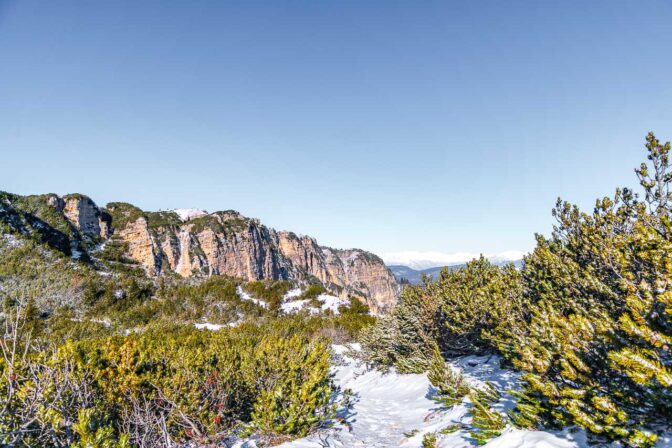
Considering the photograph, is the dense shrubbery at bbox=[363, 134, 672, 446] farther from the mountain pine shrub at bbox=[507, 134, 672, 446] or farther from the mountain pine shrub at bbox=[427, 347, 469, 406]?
the mountain pine shrub at bbox=[427, 347, 469, 406]

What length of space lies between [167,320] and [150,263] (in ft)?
141

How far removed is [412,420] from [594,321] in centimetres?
579

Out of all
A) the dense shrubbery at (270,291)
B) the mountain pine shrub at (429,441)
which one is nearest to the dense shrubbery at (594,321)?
the mountain pine shrub at (429,441)

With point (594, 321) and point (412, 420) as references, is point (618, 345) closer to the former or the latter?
point (594, 321)

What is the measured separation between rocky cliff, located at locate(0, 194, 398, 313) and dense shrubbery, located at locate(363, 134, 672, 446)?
2477 centimetres

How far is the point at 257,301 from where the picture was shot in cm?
3366

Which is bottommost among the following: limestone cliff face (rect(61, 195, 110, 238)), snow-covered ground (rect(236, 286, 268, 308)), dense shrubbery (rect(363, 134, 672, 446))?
snow-covered ground (rect(236, 286, 268, 308))

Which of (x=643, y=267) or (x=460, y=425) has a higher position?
(x=643, y=267)

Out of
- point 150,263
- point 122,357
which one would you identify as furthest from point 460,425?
point 150,263

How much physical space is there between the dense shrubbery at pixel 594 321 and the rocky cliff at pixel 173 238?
81.3 ft

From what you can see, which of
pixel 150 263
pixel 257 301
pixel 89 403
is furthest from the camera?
pixel 150 263

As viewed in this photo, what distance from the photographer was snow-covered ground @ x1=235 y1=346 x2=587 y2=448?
4.57m

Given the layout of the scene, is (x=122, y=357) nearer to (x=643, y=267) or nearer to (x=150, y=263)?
(x=643, y=267)

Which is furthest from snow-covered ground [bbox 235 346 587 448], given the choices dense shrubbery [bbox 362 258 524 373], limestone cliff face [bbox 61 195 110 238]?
limestone cliff face [bbox 61 195 110 238]
